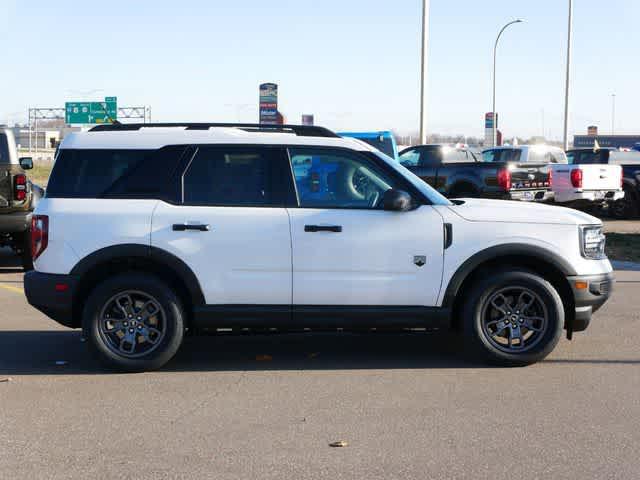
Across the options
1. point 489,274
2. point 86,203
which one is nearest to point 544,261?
point 489,274

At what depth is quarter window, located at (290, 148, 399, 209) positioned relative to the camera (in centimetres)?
711

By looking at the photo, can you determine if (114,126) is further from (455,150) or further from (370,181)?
(455,150)

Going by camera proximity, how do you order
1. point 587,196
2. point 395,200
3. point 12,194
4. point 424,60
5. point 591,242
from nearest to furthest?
point 395,200, point 591,242, point 12,194, point 587,196, point 424,60

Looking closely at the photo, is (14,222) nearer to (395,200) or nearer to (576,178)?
(395,200)

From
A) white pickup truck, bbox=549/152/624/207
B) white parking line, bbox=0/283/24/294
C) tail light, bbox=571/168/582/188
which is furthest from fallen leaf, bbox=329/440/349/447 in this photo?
tail light, bbox=571/168/582/188

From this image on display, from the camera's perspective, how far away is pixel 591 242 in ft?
24.0

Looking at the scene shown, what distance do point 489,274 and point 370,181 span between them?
119cm

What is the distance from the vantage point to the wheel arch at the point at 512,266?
7.06 meters

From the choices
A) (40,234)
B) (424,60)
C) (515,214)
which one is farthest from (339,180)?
(424,60)

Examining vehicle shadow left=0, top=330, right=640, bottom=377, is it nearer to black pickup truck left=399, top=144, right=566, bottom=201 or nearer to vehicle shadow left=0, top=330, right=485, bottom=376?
vehicle shadow left=0, top=330, right=485, bottom=376

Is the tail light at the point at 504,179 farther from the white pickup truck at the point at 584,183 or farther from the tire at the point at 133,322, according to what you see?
the tire at the point at 133,322

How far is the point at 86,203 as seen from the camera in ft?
23.0

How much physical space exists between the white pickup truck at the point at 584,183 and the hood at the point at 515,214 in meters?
14.0

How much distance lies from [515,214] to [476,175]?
44.5 feet
